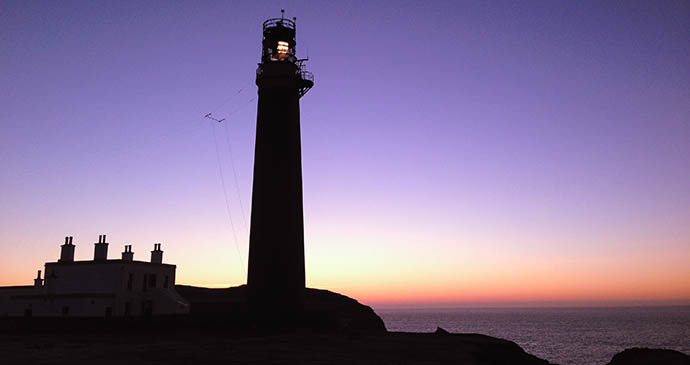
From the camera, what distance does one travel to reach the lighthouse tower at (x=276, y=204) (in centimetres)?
3328

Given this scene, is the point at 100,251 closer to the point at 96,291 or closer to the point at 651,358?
the point at 96,291

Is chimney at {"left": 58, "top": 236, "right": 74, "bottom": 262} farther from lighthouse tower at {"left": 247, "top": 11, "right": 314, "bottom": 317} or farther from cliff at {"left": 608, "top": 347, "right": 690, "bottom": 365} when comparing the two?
cliff at {"left": 608, "top": 347, "right": 690, "bottom": 365}

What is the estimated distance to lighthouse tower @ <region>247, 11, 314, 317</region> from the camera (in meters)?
33.3

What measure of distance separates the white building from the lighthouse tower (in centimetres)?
943

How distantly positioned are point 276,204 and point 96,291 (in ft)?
46.1

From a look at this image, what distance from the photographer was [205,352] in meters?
22.0

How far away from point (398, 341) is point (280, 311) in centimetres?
854

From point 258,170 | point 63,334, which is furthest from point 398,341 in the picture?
point 63,334

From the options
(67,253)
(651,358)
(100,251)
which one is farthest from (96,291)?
(651,358)

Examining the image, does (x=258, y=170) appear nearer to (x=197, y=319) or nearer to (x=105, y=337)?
(x=197, y=319)

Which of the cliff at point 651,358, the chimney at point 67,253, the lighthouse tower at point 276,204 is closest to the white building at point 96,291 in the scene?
the chimney at point 67,253

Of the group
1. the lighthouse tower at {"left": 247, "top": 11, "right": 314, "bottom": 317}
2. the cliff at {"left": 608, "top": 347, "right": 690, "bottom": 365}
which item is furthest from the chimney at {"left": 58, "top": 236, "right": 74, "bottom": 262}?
the cliff at {"left": 608, "top": 347, "right": 690, "bottom": 365}

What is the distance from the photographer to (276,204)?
110 feet

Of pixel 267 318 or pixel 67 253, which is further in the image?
pixel 67 253
